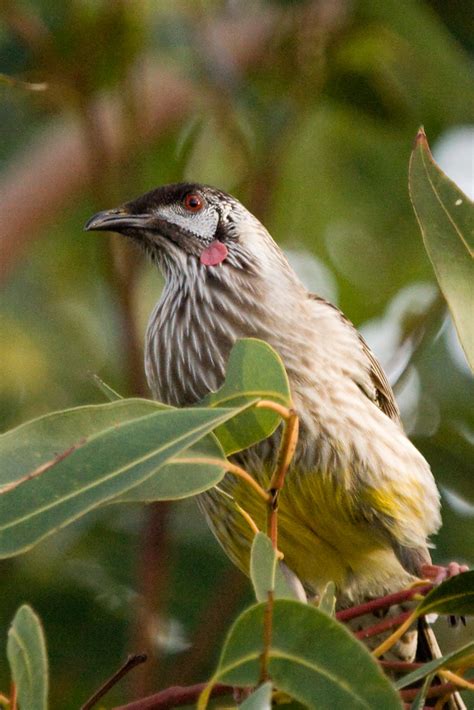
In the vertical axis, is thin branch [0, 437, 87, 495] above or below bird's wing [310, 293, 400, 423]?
above

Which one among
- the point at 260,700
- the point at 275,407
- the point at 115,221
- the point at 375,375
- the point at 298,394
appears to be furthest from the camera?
the point at 375,375

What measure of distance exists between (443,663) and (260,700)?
42 cm

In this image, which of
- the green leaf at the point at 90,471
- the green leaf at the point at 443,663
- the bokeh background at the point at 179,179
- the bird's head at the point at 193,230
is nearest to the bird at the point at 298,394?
the bird's head at the point at 193,230

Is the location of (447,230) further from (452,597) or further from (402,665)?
(402,665)

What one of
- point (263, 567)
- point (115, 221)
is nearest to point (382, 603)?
point (263, 567)

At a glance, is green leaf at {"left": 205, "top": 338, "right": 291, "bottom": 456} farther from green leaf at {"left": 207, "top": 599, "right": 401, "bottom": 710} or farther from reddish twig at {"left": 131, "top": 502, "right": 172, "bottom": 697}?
reddish twig at {"left": 131, "top": 502, "right": 172, "bottom": 697}

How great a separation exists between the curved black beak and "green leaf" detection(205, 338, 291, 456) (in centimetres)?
166

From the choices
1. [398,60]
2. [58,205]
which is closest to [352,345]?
[398,60]

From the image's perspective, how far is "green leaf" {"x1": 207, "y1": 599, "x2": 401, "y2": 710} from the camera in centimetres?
213

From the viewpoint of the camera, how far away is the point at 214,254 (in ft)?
14.4

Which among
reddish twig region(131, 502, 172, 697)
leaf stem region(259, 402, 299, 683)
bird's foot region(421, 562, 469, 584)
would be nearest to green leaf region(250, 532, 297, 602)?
leaf stem region(259, 402, 299, 683)

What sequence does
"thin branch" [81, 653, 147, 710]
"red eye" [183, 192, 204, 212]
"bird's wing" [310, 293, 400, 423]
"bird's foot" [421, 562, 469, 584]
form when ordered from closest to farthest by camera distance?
→ "thin branch" [81, 653, 147, 710] → "bird's foot" [421, 562, 469, 584] → "bird's wing" [310, 293, 400, 423] → "red eye" [183, 192, 204, 212]

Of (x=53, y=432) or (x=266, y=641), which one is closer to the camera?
(x=266, y=641)

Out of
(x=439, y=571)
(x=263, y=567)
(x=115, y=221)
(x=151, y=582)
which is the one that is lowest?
(x=151, y=582)
